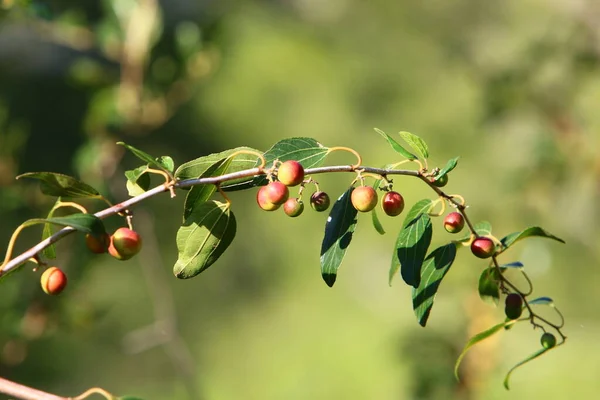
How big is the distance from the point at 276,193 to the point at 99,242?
0.13 meters

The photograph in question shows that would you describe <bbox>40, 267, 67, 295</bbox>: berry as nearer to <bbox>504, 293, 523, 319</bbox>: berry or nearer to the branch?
the branch

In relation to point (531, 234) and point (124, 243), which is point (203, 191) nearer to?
point (124, 243)

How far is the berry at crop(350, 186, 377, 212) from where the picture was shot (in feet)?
1.87

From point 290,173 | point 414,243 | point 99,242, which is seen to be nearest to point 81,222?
point 99,242

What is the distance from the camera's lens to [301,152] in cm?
61

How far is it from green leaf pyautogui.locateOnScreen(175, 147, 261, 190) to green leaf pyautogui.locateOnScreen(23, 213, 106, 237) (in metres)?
0.08

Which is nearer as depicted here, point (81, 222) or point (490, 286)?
point (81, 222)

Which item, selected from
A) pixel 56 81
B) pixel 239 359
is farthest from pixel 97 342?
pixel 56 81

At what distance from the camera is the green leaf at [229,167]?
0.58m

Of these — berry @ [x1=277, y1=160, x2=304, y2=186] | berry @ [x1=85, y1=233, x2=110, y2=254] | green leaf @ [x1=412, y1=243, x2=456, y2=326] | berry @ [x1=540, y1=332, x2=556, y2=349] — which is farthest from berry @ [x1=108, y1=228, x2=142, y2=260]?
berry @ [x1=540, y1=332, x2=556, y2=349]

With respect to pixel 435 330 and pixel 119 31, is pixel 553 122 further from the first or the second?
pixel 119 31

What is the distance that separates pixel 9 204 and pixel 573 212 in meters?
1.73

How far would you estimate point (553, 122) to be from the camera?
2.23m

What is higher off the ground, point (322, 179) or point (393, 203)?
point (393, 203)
